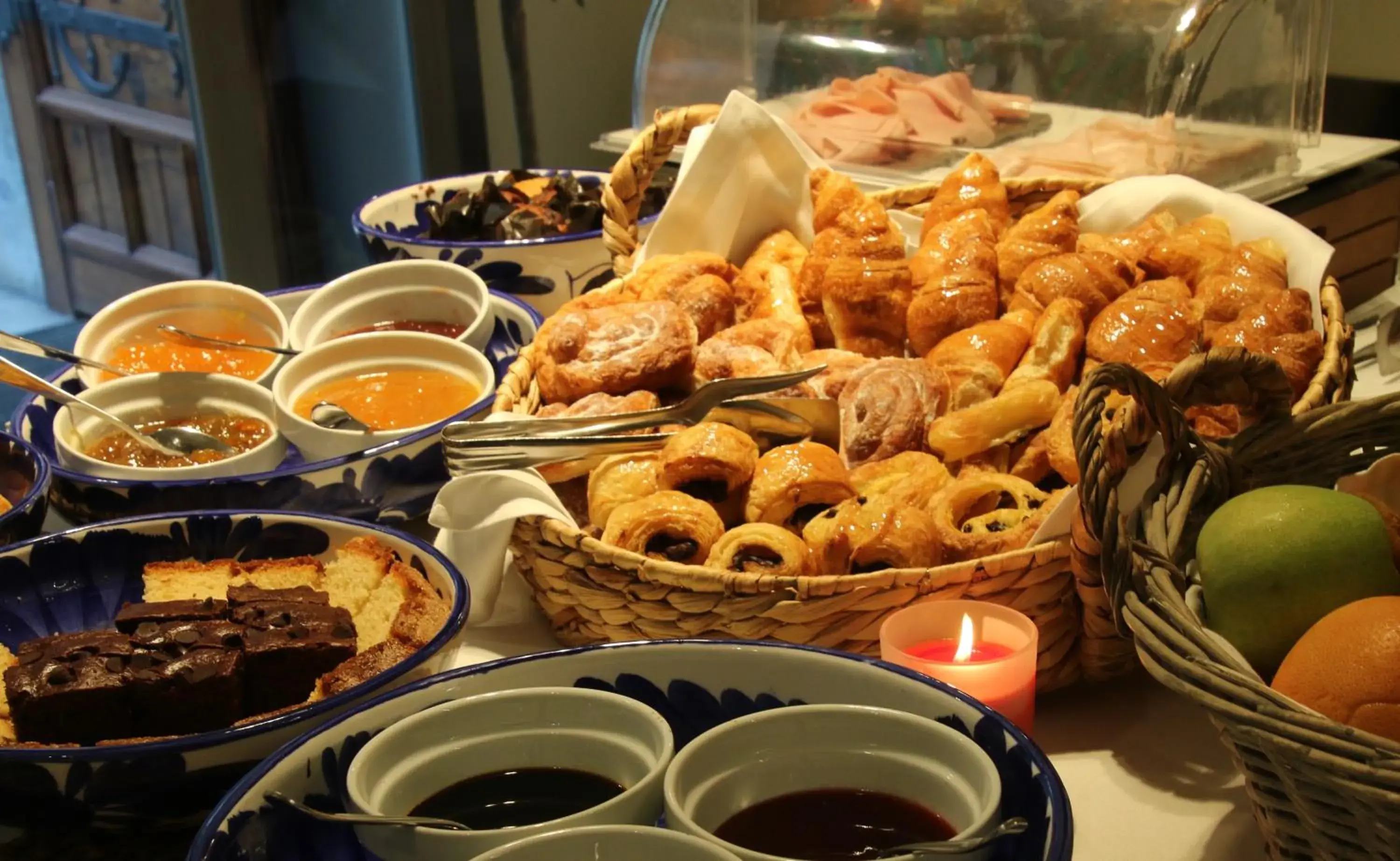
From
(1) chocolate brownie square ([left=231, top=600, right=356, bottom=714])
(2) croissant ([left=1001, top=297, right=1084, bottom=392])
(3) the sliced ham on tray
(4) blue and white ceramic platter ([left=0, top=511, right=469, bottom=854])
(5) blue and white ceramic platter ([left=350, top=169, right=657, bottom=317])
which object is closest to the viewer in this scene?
(4) blue and white ceramic platter ([left=0, top=511, right=469, bottom=854])

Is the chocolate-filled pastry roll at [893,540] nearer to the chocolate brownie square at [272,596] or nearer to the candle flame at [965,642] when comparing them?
the candle flame at [965,642]

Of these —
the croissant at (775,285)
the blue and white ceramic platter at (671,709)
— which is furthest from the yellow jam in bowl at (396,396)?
the blue and white ceramic platter at (671,709)

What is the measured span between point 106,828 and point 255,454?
47 centimetres

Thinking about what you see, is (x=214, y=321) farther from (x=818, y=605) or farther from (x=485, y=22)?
(x=485, y=22)

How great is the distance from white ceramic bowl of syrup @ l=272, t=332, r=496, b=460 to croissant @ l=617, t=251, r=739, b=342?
18 cm

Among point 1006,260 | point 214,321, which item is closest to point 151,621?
point 214,321

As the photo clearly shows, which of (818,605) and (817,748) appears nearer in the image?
(817,748)

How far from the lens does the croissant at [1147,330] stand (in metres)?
1.11

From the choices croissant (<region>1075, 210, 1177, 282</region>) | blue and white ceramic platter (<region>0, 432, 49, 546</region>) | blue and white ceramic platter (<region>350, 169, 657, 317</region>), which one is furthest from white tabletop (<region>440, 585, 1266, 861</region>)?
blue and white ceramic platter (<region>350, 169, 657, 317</region>)

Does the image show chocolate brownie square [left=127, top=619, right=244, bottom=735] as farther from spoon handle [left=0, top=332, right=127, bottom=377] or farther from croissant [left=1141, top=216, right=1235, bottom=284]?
croissant [left=1141, top=216, right=1235, bottom=284]

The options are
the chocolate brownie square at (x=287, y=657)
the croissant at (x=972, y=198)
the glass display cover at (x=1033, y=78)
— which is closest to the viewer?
the chocolate brownie square at (x=287, y=657)

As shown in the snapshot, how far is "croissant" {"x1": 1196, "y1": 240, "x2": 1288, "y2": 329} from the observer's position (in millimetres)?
1143

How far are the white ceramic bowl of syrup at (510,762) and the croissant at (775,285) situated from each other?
62 centimetres

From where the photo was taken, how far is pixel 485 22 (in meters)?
2.96
